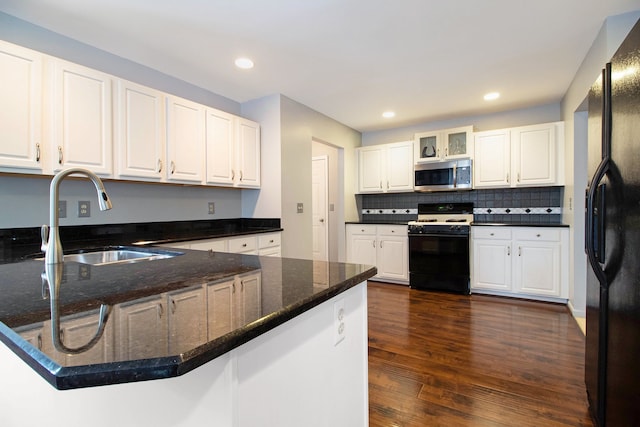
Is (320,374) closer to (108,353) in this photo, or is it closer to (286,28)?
(108,353)

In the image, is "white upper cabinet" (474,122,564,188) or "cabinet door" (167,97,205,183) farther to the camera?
"white upper cabinet" (474,122,564,188)

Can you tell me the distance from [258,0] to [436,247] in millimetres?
3286

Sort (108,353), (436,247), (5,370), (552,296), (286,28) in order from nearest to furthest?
(108,353) < (5,370) < (286,28) < (552,296) < (436,247)

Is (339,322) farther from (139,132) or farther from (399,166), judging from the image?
(399,166)

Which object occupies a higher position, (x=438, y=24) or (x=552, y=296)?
(x=438, y=24)

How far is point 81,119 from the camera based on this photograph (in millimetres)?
2197

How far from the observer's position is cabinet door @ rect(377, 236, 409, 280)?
436 cm

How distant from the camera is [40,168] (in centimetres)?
201

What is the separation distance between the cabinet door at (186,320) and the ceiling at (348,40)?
1.91 meters

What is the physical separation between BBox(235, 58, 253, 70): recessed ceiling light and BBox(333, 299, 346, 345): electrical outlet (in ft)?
7.96

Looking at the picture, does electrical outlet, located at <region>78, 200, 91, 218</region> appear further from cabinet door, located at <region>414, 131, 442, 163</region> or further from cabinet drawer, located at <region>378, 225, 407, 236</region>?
cabinet door, located at <region>414, 131, 442, 163</region>

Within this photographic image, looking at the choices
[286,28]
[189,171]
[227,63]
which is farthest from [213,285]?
[227,63]

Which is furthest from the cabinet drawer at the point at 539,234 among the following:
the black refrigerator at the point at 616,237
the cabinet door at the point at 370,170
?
the black refrigerator at the point at 616,237

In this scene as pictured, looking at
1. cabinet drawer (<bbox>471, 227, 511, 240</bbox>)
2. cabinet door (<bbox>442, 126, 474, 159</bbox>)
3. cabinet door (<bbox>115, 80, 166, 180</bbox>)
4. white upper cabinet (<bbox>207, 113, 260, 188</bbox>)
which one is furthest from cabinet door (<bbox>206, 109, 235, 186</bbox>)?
cabinet drawer (<bbox>471, 227, 511, 240</bbox>)
